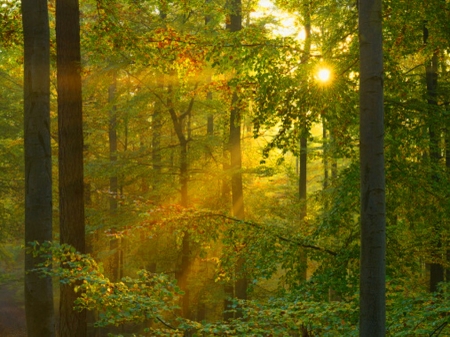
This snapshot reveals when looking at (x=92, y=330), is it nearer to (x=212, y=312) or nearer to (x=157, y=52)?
(x=212, y=312)

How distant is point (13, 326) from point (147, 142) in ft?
38.9

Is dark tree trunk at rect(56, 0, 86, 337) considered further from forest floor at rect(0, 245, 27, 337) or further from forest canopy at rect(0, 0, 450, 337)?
forest floor at rect(0, 245, 27, 337)

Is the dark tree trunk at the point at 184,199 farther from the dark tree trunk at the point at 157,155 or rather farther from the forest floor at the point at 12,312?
the forest floor at the point at 12,312

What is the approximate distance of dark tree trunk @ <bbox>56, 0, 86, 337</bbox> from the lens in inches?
273

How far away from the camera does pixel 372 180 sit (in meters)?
3.99

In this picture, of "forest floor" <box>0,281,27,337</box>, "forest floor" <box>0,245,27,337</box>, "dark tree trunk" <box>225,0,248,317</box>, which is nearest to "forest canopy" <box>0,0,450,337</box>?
"dark tree trunk" <box>225,0,248,317</box>

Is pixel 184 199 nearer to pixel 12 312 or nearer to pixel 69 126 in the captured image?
pixel 69 126

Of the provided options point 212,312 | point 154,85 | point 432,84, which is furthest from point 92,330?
point 432,84

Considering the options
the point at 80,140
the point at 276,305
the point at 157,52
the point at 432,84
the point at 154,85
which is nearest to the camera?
the point at 276,305

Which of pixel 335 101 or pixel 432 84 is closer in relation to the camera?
pixel 335 101

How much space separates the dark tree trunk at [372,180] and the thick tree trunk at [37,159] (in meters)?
4.52

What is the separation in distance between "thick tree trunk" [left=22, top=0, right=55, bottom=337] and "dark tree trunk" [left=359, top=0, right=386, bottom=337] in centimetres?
452

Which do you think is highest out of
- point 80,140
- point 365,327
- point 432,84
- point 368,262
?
point 432,84

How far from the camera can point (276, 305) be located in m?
6.33
